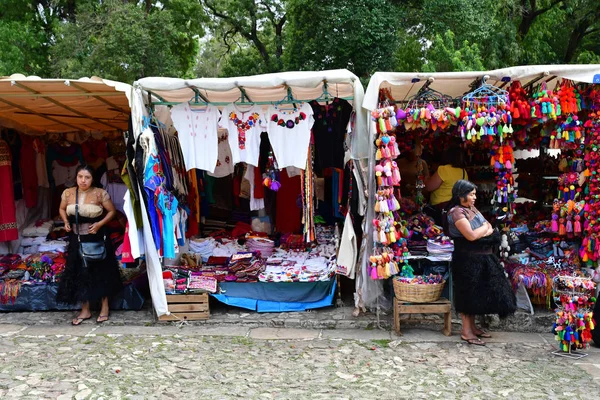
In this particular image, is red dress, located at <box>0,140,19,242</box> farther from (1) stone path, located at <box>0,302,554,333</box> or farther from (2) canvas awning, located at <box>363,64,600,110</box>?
(2) canvas awning, located at <box>363,64,600,110</box>

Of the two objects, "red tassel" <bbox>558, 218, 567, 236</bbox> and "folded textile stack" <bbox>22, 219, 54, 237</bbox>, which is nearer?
"red tassel" <bbox>558, 218, 567, 236</bbox>

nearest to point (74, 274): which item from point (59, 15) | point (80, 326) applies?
point (80, 326)

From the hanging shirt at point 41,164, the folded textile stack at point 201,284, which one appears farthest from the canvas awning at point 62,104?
the folded textile stack at point 201,284

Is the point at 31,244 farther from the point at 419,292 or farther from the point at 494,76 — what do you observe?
the point at 494,76

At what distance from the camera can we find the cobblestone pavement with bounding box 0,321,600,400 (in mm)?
4164

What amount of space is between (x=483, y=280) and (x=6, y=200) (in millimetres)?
6251

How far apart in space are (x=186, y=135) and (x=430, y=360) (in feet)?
11.5

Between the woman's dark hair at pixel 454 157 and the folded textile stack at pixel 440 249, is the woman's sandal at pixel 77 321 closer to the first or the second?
the folded textile stack at pixel 440 249

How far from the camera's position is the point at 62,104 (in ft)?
20.8

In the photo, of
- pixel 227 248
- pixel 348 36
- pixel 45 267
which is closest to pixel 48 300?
pixel 45 267

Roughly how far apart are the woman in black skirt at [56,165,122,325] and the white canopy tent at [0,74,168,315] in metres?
0.53

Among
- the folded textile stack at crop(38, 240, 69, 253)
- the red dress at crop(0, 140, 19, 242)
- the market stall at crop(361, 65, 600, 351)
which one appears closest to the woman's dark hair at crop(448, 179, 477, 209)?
the market stall at crop(361, 65, 600, 351)

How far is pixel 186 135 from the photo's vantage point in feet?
19.5

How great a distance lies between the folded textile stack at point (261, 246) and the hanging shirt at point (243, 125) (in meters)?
1.59
